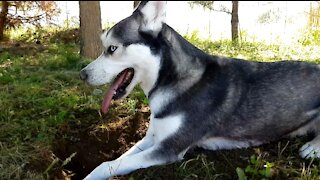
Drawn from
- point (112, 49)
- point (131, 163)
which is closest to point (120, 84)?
point (112, 49)

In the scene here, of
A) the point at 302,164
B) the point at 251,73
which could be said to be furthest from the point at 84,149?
the point at 302,164

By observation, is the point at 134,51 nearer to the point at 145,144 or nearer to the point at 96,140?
the point at 145,144

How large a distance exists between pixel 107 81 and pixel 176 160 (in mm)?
782

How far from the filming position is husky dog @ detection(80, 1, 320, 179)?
3.04 m

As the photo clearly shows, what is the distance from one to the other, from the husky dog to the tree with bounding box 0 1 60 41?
6.76 meters

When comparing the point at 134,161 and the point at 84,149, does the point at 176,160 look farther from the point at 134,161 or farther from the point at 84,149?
the point at 84,149

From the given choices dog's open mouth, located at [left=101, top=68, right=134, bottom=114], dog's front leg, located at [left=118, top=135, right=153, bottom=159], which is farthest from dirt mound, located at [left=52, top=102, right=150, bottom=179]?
dog's open mouth, located at [left=101, top=68, right=134, bottom=114]

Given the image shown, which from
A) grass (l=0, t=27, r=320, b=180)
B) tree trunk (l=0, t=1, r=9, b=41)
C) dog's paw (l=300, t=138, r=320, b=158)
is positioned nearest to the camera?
grass (l=0, t=27, r=320, b=180)

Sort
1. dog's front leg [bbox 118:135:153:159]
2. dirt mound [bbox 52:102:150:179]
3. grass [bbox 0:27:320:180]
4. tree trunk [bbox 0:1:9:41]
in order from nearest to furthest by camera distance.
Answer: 1. grass [bbox 0:27:320:180]
2. dog's front leg [bbox 118:135:153:159]
3. dirt mound [bbox 52:102:150:179]
4. tree trunk [bbox 0:1:9:41]

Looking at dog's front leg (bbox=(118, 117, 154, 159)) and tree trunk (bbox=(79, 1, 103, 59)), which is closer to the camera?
dog's front leg (bbox=(118, 117, 154, 159))

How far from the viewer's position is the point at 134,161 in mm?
3041

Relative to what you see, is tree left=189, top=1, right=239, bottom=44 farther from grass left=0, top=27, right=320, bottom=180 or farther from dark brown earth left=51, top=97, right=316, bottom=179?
dark brown earth left=51, top=97, right=316, bottom=179

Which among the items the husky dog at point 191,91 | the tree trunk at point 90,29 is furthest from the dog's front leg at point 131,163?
the tree trunk at point 90,29

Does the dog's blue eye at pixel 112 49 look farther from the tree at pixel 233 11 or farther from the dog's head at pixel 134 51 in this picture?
the tree at pixel 233 11
